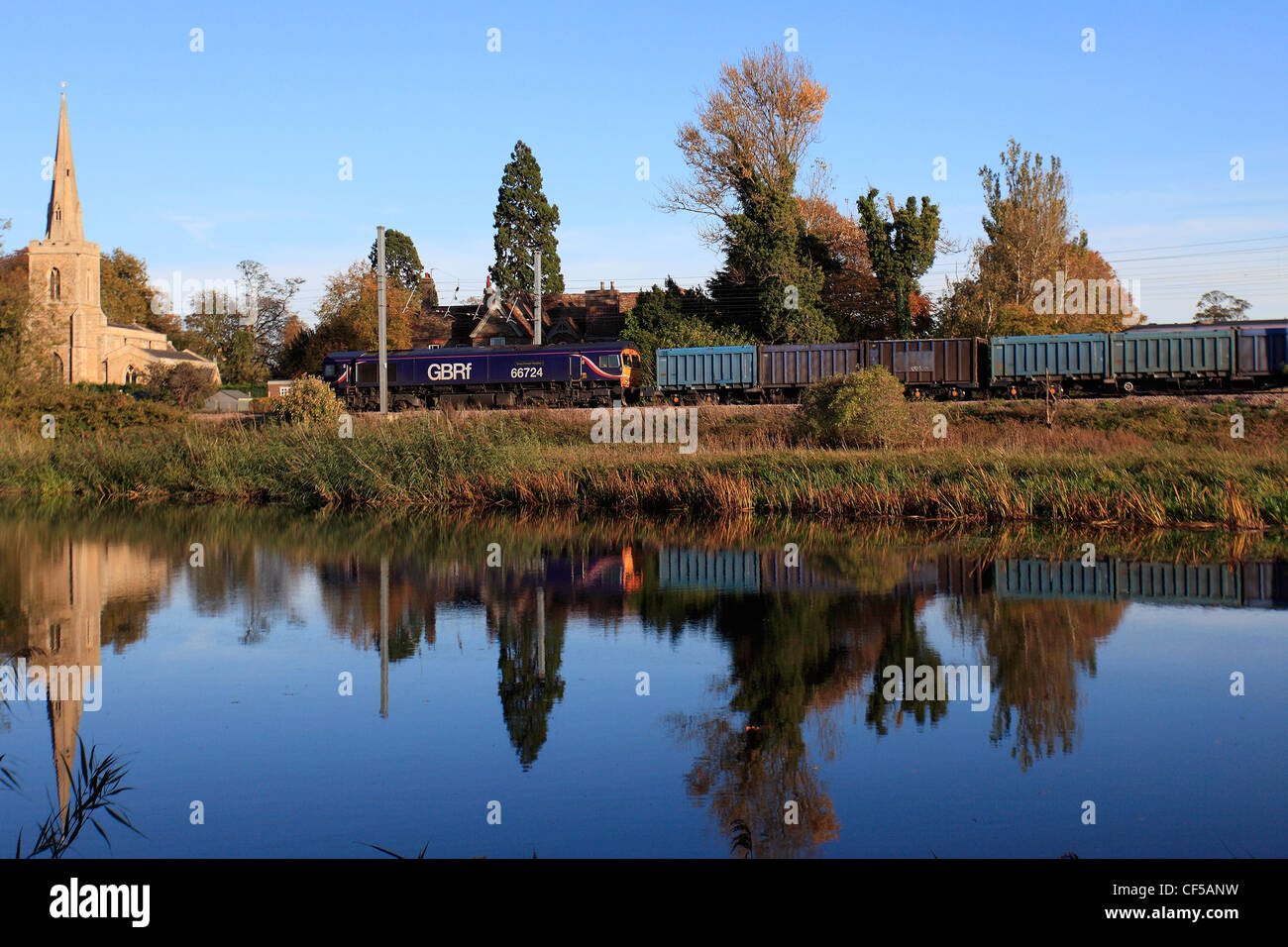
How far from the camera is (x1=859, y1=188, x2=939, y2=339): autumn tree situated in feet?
157

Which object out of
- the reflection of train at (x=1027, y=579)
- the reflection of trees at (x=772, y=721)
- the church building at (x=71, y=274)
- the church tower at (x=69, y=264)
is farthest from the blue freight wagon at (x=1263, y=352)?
the church tower at (x=69, y=264)

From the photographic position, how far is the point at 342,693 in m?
10.6

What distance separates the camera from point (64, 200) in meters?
71.8

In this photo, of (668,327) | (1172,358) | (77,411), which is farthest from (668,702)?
(668,327)

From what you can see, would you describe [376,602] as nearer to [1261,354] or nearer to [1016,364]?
[1016,364]

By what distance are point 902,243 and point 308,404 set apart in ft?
86.3

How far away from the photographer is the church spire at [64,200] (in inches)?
2813

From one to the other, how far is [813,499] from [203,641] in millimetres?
14732

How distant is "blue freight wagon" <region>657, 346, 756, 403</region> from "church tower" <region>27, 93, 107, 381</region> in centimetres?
4637

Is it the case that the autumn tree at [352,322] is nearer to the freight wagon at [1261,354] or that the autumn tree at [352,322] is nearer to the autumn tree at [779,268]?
the autumn tree at [779,268]

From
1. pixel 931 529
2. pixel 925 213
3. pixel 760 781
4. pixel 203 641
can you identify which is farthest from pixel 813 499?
pixel 925 213

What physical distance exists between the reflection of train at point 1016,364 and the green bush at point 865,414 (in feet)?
26.9

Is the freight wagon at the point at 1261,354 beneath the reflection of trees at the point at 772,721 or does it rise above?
above
